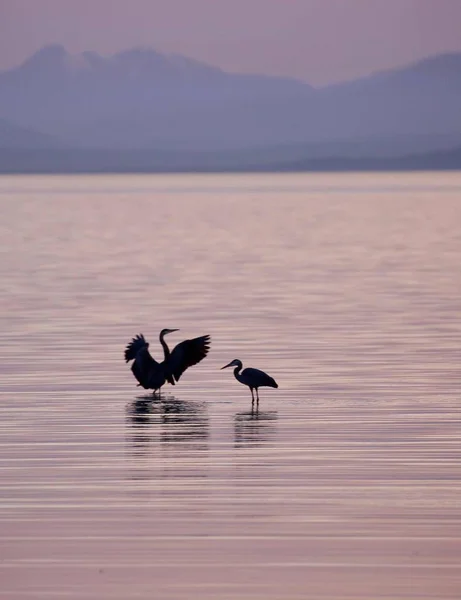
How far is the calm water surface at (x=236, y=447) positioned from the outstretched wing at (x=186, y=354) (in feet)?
0.99

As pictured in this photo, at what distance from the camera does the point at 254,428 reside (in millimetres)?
14812

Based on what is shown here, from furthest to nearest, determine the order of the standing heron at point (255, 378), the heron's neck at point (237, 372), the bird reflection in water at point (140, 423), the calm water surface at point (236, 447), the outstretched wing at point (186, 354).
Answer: the outstretched wing at point (186, 354) → the heron's neck at point (237, 372) → the standing heron at point (255, 378) → the bird reflection in water at point (140, 423) → the calm water surface at point (236, 447)

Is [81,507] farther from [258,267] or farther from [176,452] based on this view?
[258,267]

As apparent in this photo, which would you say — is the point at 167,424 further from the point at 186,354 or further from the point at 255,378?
the point at 186,354

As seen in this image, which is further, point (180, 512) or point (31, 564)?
point (180, 512)

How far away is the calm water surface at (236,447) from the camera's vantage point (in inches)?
387

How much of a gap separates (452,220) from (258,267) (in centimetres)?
2876

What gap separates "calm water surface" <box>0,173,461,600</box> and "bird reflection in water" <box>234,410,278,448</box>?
0.04m

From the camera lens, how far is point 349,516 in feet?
36.3

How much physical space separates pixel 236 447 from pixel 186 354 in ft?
9.82

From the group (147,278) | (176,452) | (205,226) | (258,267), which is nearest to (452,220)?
(205,226)

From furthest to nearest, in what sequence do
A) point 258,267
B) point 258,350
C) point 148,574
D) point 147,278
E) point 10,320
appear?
point 258,267 → point 147,278 → point 10,320 → point 258,350 → point 148,574

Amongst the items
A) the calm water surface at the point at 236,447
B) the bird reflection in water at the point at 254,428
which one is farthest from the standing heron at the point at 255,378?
the bird reflection in water at the point at 254,428

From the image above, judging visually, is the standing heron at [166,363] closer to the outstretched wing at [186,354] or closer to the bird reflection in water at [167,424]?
the outstretched wing at [186,354]
